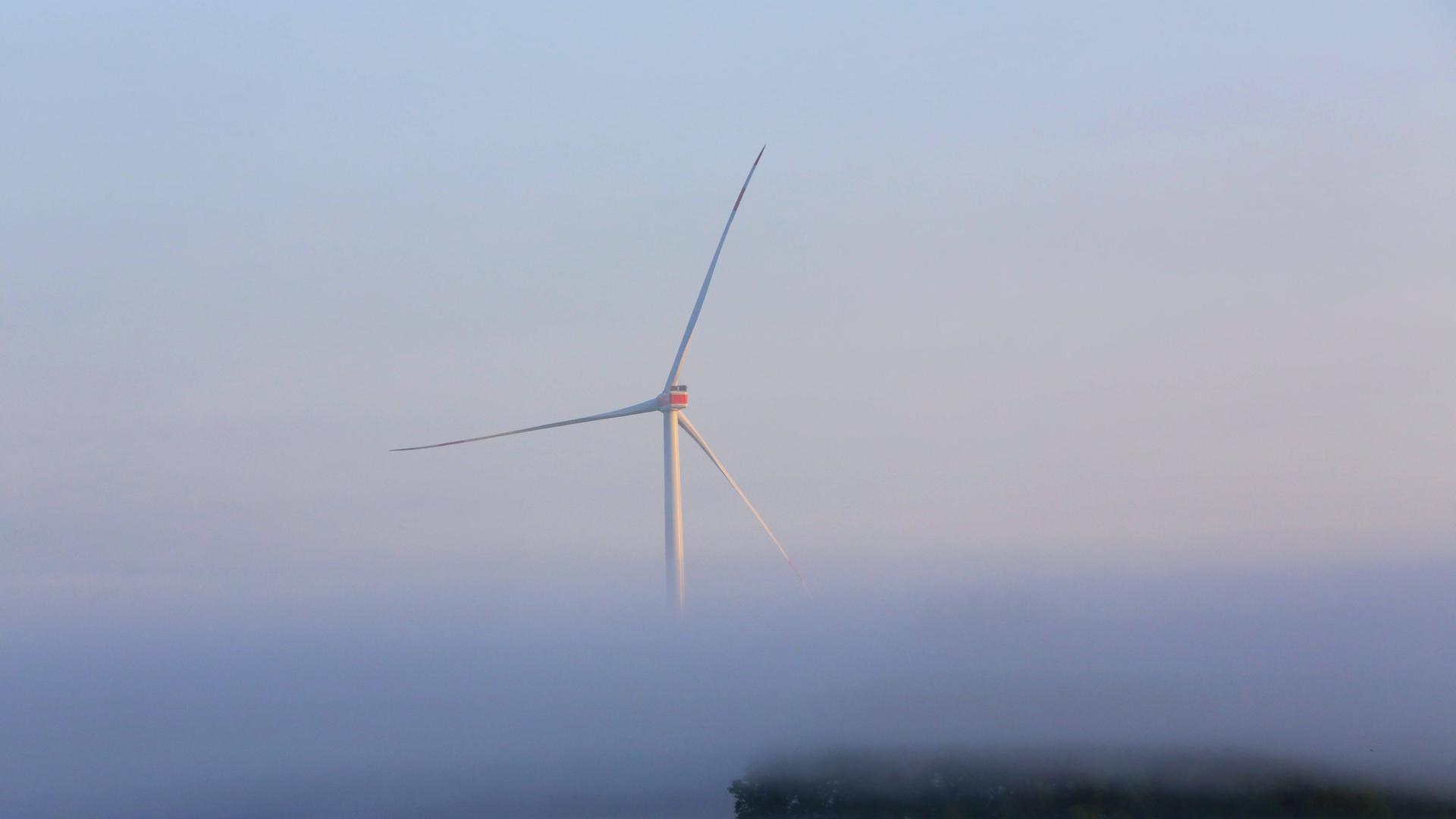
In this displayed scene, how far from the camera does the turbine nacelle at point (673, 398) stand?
85.9 m

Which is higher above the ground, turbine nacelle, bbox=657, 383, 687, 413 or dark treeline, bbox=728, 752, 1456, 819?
turbine nacelle, bbox=657, 383, 687, 413

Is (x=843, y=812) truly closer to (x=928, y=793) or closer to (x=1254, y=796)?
(x=928, y=793)

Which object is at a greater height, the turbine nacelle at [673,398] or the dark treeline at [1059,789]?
the turbine nacelle at [673,398]

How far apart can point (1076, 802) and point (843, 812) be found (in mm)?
13368

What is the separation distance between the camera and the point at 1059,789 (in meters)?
89.8

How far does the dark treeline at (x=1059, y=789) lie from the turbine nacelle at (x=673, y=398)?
22.6m

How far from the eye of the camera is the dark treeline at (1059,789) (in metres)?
84.8

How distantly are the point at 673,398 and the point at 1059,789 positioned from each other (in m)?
32.1

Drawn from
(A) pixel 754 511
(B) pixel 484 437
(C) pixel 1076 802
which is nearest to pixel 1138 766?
(C) pixel 1076 802

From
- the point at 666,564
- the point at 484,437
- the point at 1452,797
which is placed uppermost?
the point at 484,437

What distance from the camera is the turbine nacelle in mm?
85875

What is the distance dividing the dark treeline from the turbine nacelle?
74.2 ft

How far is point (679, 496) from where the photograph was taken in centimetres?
8688

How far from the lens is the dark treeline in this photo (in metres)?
84.8
